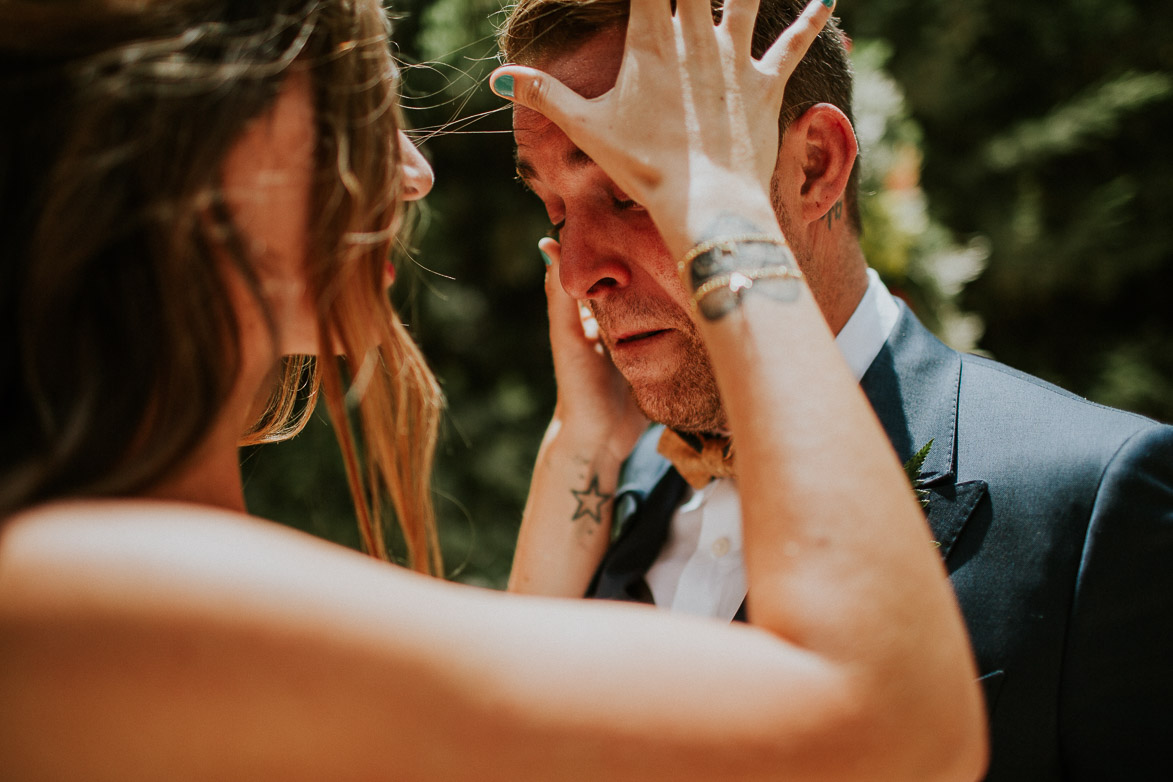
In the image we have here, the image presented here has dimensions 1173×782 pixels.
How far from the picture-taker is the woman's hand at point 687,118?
1.16 meters

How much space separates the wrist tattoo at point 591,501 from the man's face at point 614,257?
0.42m

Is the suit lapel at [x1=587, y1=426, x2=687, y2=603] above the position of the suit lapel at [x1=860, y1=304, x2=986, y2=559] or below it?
below

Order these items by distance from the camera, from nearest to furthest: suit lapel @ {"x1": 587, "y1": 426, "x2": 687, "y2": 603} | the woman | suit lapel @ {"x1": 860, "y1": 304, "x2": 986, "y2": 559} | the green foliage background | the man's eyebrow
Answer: the woman → suit lapel @ {"x1": 860, "y1": 304, "x2": 986, "y2": 559} → the man's eyebrow → suit lapel @ {"x1": 587, "y1": 426, "x2": 687, "y2": 603} → the green foliage background

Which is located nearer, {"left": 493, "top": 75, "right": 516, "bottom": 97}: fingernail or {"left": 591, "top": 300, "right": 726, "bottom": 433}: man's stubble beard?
{"left": 493, "top": 75, "right": 516, "bottom": 97}: fingernail

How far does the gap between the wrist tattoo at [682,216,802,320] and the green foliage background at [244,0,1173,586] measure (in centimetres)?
169

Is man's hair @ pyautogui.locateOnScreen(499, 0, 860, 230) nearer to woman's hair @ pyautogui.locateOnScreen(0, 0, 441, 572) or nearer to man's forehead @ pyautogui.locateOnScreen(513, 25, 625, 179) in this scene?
man's forehead @ pyautogui.locateOnScreen(513, 25, 625, 179)

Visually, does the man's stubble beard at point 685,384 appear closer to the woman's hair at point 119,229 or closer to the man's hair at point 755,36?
the man's hair at point 755,36

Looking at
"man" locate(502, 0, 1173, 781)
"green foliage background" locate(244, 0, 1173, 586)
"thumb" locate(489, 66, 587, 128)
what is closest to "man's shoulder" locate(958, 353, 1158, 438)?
"man" locate(502, 0, 1173, 781)

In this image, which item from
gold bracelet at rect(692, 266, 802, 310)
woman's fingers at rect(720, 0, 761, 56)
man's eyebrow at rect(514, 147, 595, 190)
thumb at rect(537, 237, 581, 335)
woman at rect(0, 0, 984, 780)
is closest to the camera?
woman at rect(0, 0, 984, 780)

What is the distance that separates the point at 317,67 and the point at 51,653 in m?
0.72

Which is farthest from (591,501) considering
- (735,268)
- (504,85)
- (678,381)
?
(735,268)

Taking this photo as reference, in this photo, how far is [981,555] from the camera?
4.82 ft

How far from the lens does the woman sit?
32.2 inches

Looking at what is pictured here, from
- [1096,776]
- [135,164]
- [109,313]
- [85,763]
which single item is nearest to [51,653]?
[85,763]
